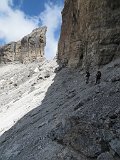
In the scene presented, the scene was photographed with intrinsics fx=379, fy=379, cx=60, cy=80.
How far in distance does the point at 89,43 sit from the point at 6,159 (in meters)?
15.3

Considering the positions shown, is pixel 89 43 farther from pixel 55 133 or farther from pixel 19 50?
pixel 19 50

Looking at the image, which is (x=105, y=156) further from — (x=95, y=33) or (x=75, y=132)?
(x=95, y=33)

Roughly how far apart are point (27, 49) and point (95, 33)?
135 ft

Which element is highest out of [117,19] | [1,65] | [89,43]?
[117,19]

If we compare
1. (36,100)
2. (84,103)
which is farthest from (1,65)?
(84,103)

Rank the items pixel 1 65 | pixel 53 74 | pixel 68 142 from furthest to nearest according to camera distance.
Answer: pixel 1 65 < pixel 53 74 < pixel 68 142

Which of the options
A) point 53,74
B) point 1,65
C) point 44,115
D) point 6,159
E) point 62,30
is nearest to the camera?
point 6,159

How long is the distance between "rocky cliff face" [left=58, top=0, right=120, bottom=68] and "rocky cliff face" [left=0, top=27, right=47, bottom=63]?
102 feet

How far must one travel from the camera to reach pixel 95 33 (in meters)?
28.8

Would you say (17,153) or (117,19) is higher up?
(117,19)

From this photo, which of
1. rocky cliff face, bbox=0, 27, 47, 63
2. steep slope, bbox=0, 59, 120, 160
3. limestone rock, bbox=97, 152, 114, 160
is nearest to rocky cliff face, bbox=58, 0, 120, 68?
steep slope, bbox=0, 59, 120, 160

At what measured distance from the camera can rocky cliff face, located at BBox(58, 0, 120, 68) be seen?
27016mm

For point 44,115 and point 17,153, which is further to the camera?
point 44,115

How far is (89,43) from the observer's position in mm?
29984
